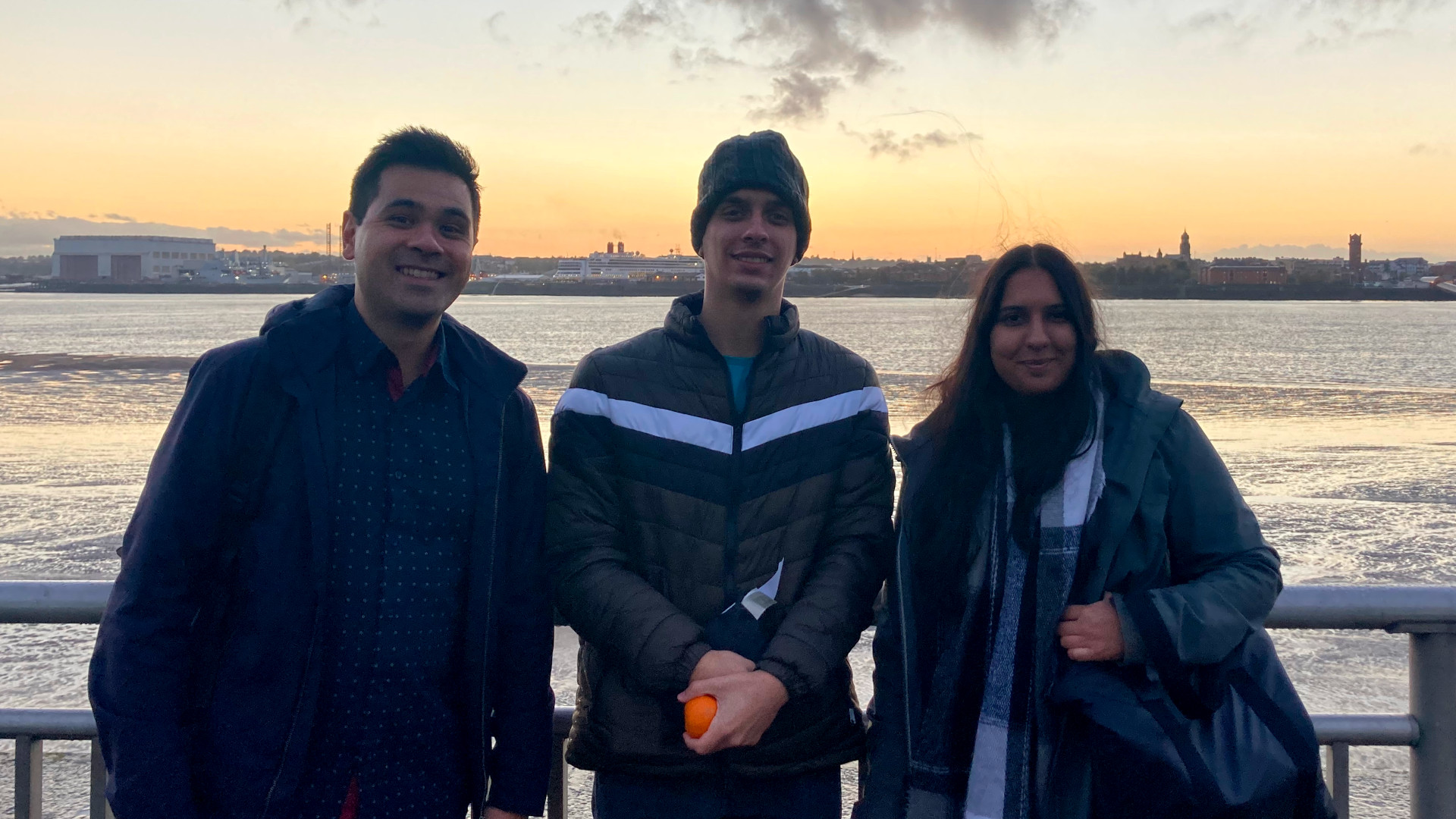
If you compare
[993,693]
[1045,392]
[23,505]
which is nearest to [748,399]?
[1045,392]

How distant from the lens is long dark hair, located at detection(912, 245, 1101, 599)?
7.25ft

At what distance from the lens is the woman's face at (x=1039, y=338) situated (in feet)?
7.59

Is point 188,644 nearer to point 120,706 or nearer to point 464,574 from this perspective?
point 120,706

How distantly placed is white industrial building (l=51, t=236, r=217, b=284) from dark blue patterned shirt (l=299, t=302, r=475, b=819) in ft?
636

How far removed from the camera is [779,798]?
2324mm

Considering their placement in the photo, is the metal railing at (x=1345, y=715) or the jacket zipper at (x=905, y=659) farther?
the metal railing at (x=1345, y=715)

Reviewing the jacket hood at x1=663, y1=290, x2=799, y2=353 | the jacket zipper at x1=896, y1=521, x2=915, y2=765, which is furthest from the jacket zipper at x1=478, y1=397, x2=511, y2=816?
the jacket zipper at x1=896, y1=521, x2=915, y2=765

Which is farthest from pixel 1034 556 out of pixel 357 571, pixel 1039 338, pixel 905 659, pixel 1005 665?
pixel 357 571

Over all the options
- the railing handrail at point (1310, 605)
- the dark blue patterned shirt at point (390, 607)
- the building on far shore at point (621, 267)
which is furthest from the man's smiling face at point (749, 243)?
the building on far shore at point (621, 267)

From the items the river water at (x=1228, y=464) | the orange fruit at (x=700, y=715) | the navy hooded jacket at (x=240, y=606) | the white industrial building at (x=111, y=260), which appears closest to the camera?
the navy hooded jacket at (x=240, y=606)

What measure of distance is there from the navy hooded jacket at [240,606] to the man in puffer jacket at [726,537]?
23 cm

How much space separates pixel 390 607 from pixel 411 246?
76 centimetres

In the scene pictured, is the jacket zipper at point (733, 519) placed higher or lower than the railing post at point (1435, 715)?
higher

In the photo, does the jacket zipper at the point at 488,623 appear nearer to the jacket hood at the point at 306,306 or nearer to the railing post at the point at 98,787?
the jacket hood at the point at 306,306
